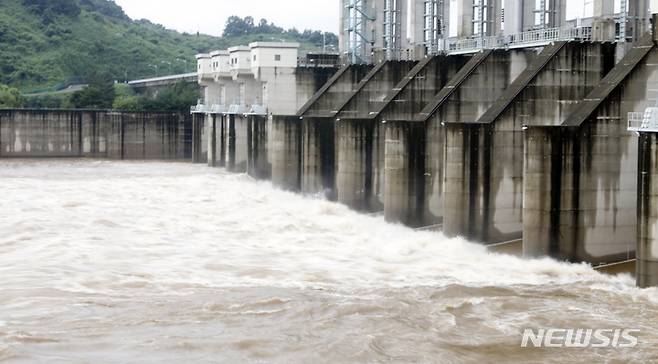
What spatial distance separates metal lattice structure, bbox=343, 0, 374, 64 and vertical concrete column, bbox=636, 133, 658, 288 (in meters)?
29.0

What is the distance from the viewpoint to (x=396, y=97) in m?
33.6

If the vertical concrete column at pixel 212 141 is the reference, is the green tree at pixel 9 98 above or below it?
above

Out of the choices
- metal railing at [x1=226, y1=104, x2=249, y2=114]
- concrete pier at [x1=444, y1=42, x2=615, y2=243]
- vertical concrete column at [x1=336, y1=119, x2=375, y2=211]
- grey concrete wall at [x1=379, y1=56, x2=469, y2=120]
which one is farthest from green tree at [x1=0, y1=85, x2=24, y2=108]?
concrete pier at [x1=444, y1=42, x2=615, y2=243]

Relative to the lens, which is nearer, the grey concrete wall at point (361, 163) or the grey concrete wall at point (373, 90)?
the grey concrete wall at point (361, 163)

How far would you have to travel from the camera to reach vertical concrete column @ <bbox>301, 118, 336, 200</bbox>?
37500 mm

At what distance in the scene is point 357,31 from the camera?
4791cm

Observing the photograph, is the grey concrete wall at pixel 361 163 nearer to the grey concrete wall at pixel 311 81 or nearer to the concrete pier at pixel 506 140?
the concrete pier at pixel 506 140

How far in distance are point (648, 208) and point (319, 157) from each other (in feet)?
64.3

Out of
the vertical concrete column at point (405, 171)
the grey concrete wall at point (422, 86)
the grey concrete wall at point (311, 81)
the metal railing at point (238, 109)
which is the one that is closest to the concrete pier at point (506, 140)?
the vertical concrete column at point (405, 171)

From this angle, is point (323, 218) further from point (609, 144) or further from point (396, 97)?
point (609, 144)

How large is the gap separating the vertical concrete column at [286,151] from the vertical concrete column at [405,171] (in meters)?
12.0

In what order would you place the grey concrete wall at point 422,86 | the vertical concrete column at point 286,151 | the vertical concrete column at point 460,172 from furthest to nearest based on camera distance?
1. the vertical concrete column at point 286,151
2. the grey concrete wall at point 422,86
3. the vertical concrete column at point 460,172

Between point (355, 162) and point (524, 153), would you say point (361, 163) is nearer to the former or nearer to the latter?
point (355, 162)

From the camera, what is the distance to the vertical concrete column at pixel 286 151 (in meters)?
41.2
